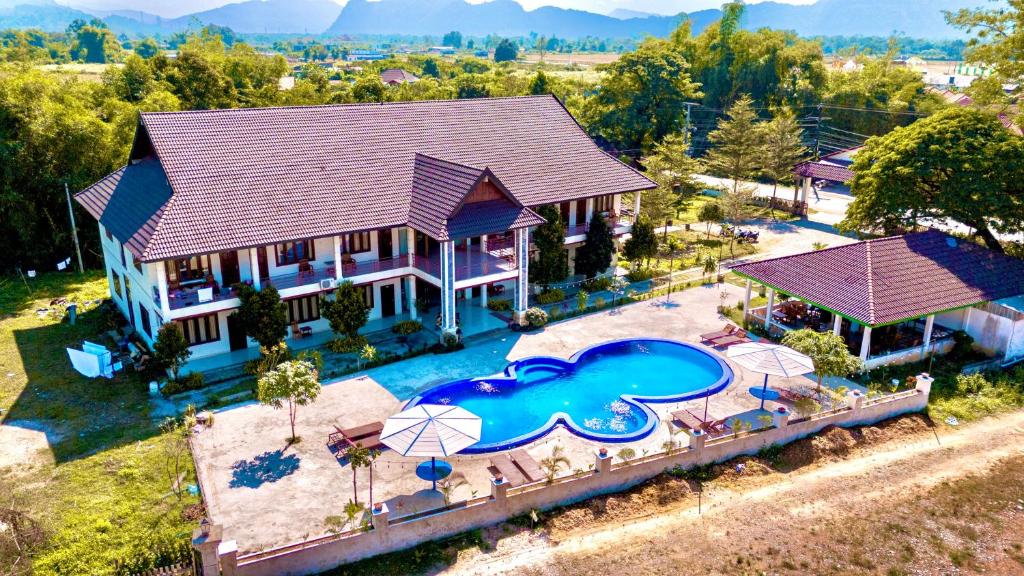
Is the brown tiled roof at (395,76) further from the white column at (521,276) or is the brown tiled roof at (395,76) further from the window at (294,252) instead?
the white column at (521,276)

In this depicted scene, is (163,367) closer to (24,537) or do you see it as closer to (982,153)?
(24,537)

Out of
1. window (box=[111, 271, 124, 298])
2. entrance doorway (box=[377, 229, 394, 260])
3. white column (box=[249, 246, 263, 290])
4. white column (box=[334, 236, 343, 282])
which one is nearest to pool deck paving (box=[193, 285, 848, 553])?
white column (box=[334, 236, 343, 282])

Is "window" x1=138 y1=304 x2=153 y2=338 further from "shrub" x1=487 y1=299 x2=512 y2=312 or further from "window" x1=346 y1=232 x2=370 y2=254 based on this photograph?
"shrub" x1=487 y1=299 x2=512 y2=312

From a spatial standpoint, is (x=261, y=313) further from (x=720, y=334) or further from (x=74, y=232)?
(x=720, y=334)

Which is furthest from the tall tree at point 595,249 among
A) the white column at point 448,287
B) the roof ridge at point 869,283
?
the roof ridge at point 869,283

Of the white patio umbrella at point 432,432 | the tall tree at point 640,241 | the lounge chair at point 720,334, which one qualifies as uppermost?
the tall tree at point 640,241

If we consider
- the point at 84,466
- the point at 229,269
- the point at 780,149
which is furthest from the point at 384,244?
the point at 780,149

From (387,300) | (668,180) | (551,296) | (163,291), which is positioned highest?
(668,180)
